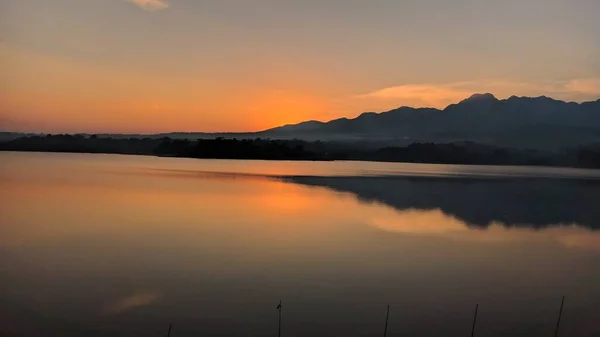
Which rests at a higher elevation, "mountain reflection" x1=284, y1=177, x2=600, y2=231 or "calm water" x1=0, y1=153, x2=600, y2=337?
"calm water" x1=0, y1=153, x2=600, y2=337

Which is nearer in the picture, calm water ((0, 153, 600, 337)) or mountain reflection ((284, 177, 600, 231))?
calm water ((0, 153, 600, 337))

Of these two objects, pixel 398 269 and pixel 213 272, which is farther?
pixel 398 269

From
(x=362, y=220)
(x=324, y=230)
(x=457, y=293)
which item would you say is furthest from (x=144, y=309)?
(x=362, y=220)

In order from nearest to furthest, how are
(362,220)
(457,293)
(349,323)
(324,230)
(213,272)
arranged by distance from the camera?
(349,323) < (457,293) < (213,272) < (324,230) < (362,220)

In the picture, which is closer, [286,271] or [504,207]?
[286,271]

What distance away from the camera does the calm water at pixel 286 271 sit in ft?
20.6

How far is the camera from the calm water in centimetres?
628

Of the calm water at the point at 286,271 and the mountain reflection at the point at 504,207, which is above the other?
the calm water at the point at 286,271

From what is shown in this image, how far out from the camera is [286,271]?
8.63 metres

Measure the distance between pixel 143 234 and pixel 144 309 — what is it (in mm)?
5525

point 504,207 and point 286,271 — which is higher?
point 286,271

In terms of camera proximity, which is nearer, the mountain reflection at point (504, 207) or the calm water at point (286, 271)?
the calm water at point (286, 271)

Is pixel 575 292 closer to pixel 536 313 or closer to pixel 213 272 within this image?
pixel 536 313

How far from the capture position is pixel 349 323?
6312 mm
